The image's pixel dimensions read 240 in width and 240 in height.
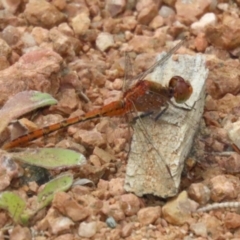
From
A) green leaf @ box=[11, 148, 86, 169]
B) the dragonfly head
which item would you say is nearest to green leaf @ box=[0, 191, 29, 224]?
green leaf @ box=[11, 148, 86, 169]

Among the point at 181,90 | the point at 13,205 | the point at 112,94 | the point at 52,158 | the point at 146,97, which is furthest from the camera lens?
the point at 112,94

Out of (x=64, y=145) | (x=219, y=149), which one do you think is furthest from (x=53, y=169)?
(x=219, y=149)

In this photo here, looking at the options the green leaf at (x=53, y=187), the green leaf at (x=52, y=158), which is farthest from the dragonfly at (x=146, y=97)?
the green leaf at (x=53, y=187)

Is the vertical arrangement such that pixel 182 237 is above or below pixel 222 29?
below

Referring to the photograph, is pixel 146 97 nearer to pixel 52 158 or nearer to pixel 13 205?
pixel 52 158

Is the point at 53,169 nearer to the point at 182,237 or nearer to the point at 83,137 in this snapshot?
the point at 83,137

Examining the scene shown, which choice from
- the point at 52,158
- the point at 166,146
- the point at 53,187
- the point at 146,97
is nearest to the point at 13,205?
the point at 53,187

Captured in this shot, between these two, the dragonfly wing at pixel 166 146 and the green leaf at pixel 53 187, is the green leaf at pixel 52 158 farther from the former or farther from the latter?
the dragonfly wing at pixel 166 146
